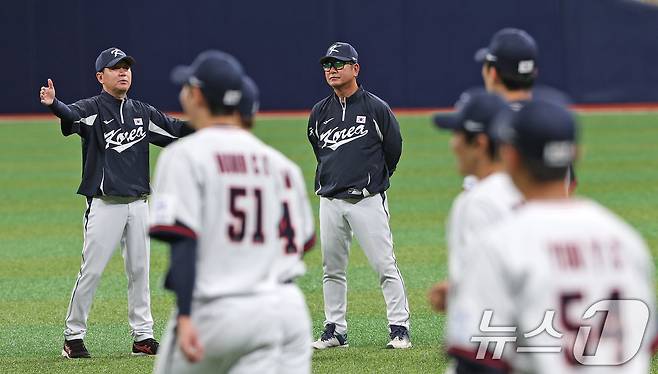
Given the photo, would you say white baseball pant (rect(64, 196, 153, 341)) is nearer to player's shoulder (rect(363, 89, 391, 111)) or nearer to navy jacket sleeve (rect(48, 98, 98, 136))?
navy jacket sleeve (rect(48, 98, 98, 136))

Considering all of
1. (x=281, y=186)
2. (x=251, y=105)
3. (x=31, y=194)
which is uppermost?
(x=251, y=105)

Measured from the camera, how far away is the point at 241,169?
4.24m

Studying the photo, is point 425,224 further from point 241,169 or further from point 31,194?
point 241,169

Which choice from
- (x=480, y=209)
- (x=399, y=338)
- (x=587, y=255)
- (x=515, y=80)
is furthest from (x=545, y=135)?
(x=399, y=338)

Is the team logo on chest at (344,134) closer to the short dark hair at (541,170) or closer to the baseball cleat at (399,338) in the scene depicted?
the baseball cleat at (399,338)

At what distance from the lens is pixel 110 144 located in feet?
26.1

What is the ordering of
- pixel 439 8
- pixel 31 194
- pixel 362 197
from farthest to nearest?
pixel 439 8
pixel 31 194
pixel 362 197

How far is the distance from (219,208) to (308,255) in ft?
27.9

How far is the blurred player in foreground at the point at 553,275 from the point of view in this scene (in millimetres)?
3115

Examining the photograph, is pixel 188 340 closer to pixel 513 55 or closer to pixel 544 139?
pixel 544 139

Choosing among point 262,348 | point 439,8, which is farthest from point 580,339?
point 439,8

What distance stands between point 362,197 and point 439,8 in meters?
22.4

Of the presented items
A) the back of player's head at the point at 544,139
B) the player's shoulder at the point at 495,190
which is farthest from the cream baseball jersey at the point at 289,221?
the back of player's head at the point at 544,139

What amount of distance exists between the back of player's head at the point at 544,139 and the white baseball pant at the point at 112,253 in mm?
5036
